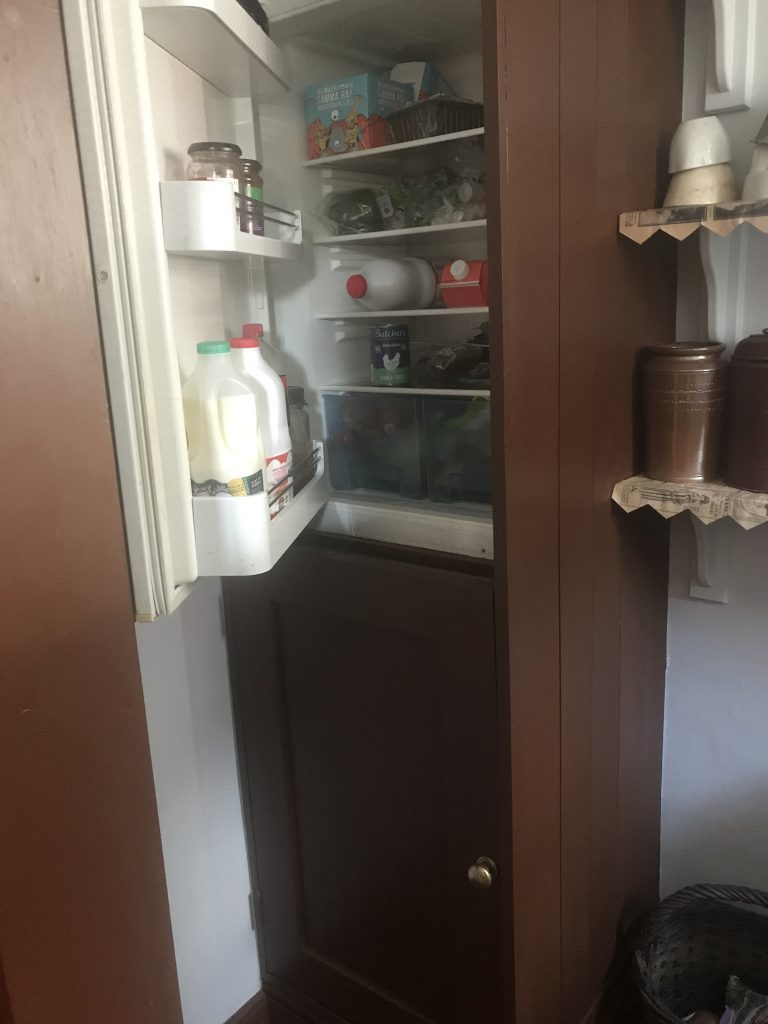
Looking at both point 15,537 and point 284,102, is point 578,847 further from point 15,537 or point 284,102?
point 284,102

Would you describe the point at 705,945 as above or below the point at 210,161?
below

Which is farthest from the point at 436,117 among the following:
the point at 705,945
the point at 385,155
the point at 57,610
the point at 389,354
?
the point at 705,945

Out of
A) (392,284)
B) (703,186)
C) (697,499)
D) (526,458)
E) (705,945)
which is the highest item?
(703,186)

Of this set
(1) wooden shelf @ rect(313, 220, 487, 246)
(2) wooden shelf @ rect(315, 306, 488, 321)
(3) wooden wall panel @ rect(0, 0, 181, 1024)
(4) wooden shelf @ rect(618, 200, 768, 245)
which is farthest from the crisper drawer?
(3) wooden wall panel @ rect(0, 0, 181, 1024)

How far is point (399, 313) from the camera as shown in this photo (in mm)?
1196

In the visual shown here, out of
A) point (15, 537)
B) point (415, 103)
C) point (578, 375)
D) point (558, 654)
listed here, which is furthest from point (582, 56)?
point (15, 537)

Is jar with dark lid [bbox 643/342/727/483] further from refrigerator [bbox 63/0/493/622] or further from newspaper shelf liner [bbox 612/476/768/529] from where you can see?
refrigerator [bbox 63/0/493/622]

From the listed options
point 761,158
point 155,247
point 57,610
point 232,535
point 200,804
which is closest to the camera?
point 57,610

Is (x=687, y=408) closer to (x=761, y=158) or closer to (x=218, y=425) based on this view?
(x=761, y=158)

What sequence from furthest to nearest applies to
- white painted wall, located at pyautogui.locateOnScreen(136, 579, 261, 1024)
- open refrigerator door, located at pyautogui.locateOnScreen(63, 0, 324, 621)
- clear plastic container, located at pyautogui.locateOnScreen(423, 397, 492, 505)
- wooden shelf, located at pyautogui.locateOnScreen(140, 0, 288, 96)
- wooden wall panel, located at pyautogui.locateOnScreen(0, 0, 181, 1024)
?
white painted wall, located at pyautogui.locateOnScreen(136, 579, 261, 1024) → clear plastic container, located at pyautogui.locateOnScreen(423, 397, 492, 505) → wooden shelf, located at pyautogui.locateOnScreen(140, 0, 288, 96) → open refrigerator door, located at pyautogui.locateOnScreen(63, 0, 324, 621) → wooden wall panel, located at pyautogui.locateOnScreen(0, 0, 181, 1024)

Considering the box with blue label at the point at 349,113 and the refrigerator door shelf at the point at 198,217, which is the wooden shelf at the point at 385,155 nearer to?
the box with blue label at the point at 349,113

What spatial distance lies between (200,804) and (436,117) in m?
1.18

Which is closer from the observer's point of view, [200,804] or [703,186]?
[703,186]

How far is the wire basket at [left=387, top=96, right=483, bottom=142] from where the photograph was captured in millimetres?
1203
